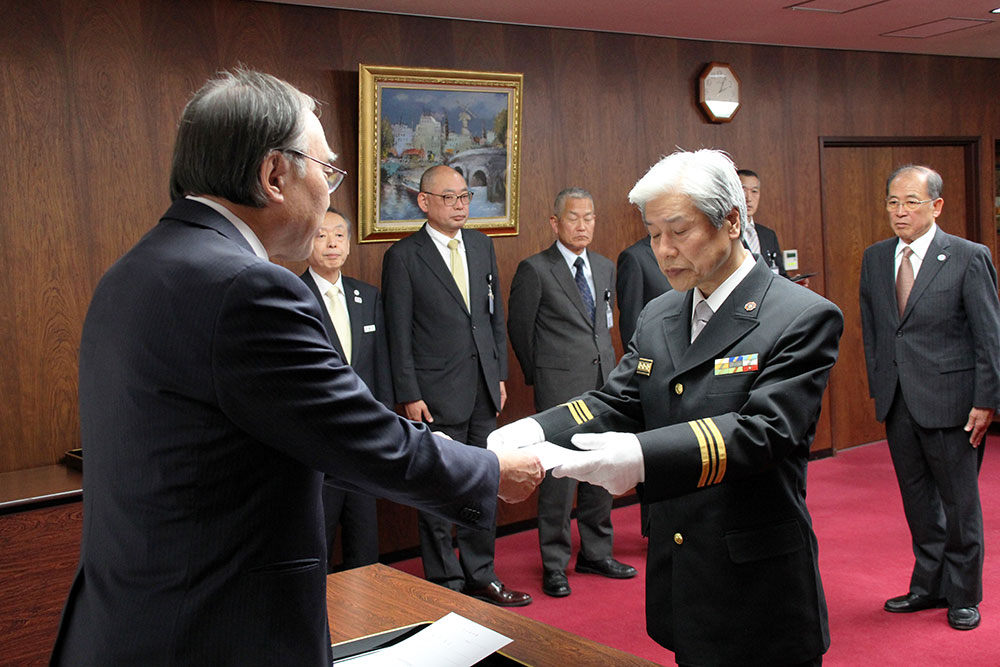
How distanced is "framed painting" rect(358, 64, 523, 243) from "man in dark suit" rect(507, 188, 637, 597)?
527mm

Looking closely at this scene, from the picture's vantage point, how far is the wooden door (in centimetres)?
701

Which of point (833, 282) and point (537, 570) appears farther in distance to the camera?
point (833, 282)

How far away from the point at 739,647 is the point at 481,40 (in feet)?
13.2

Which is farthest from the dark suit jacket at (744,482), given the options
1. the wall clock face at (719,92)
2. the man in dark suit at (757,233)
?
the wall clock face at (719,92)

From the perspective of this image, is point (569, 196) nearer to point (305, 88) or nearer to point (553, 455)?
point (305, 88)

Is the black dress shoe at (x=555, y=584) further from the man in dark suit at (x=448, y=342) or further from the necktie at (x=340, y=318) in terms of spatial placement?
the necktie at (x=340, y=318)

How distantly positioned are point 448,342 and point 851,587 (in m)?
Result: 2.07

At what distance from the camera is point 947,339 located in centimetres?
385

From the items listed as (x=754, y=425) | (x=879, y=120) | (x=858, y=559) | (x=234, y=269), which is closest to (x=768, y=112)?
(x=879, y=120)

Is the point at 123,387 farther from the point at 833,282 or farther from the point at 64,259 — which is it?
the point at 833,282

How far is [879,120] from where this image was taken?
23.6 ft

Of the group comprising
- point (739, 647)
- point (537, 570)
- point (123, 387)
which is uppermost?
point (123, 387)

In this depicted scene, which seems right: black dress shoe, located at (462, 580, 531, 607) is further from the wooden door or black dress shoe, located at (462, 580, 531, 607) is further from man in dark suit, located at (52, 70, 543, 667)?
the wooden door

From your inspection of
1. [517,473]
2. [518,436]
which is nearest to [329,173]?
[517,473]
